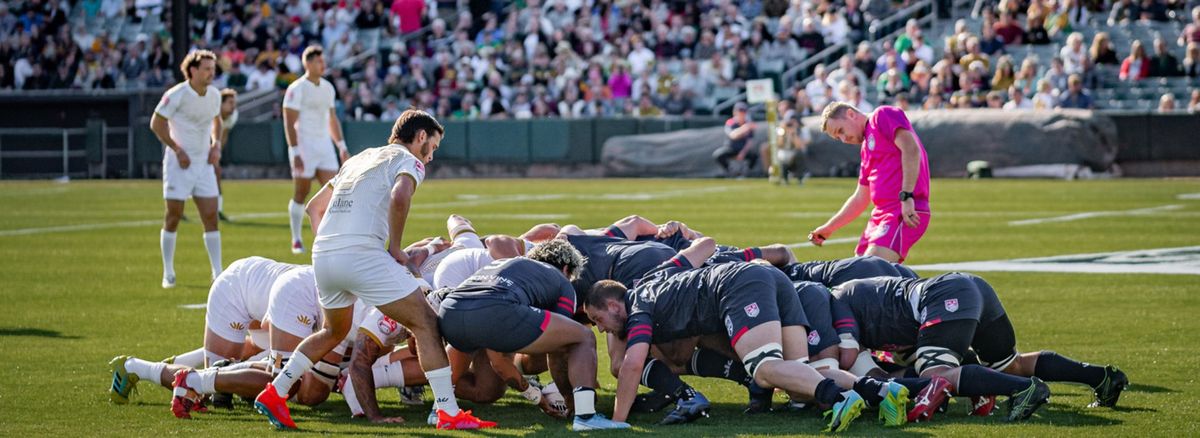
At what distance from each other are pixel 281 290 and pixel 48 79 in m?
35.3

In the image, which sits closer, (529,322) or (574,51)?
(529,322)

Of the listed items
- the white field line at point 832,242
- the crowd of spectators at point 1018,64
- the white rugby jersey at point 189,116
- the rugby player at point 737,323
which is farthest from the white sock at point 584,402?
the crowd of spectators at point 1018,64

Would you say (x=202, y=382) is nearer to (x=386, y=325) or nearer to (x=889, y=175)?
(x=386, y=325)

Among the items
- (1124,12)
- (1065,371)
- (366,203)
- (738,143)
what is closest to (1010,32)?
(1124,12)

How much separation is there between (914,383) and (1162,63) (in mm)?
25387

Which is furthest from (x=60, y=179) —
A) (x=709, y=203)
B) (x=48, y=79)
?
(x=709, y=203)

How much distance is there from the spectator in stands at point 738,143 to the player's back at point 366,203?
2364cm

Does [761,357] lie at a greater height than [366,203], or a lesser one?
lesser

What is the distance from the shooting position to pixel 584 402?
797 centimetres

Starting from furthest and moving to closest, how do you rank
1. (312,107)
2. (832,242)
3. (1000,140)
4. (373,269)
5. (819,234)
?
(1000,140)
(312,107)
(832,242)
(819,234)
(373,269)

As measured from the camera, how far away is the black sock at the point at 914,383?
799 centimetres

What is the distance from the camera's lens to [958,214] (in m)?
21.8

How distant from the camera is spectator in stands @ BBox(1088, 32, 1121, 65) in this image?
31.6 m

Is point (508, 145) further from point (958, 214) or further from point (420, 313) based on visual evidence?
point (420, 313)
